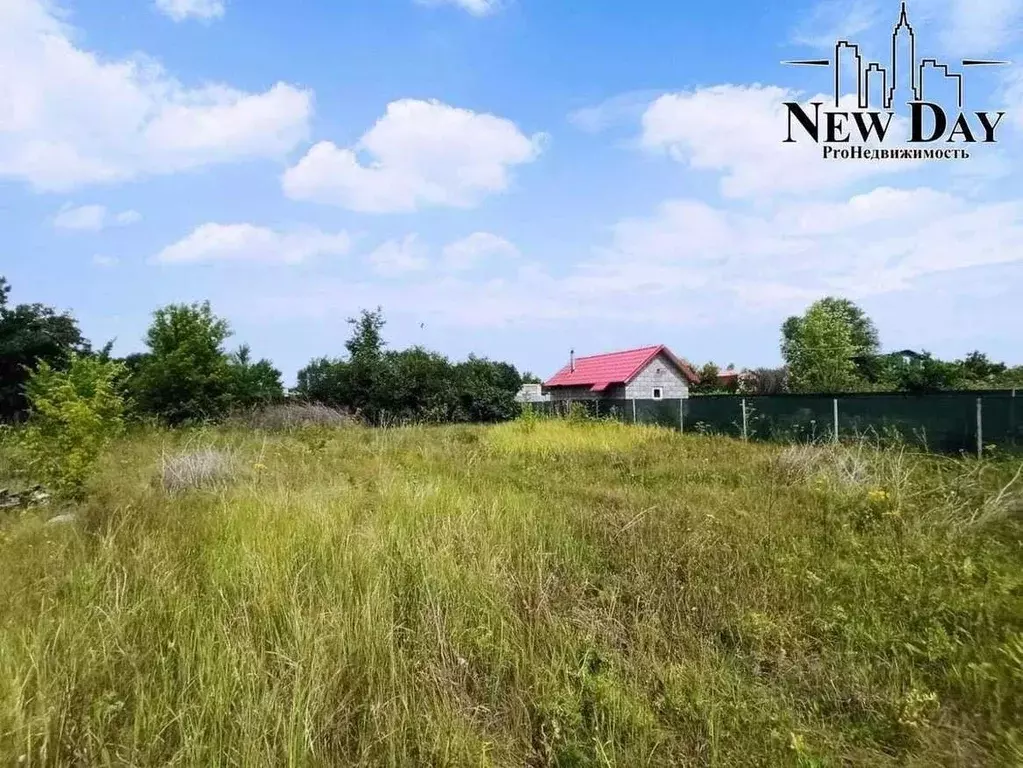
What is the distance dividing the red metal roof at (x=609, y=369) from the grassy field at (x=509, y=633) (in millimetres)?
19940

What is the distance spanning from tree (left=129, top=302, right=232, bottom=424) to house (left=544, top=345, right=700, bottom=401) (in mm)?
14370

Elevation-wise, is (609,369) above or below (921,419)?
above

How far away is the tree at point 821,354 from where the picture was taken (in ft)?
93.0

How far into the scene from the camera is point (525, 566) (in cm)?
317

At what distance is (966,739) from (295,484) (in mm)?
5039

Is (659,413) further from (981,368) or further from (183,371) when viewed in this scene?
(981,368)

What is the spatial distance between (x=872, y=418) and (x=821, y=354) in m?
24.5

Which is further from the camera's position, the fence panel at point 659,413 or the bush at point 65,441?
the fence panel at point 659,413

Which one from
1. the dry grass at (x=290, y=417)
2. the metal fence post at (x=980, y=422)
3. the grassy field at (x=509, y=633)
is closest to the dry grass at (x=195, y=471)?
the grassy field at (x=509, y=633)

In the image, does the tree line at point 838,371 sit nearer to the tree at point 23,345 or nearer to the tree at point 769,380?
the tree at point 769,380

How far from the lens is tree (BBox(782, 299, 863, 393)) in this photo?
28.4 m

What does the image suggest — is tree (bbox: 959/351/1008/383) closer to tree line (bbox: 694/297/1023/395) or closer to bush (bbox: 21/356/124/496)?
tree line (bbox: 694/297/1023/395)

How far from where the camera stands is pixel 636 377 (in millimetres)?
24062

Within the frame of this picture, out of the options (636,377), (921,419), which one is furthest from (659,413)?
(636,377)
